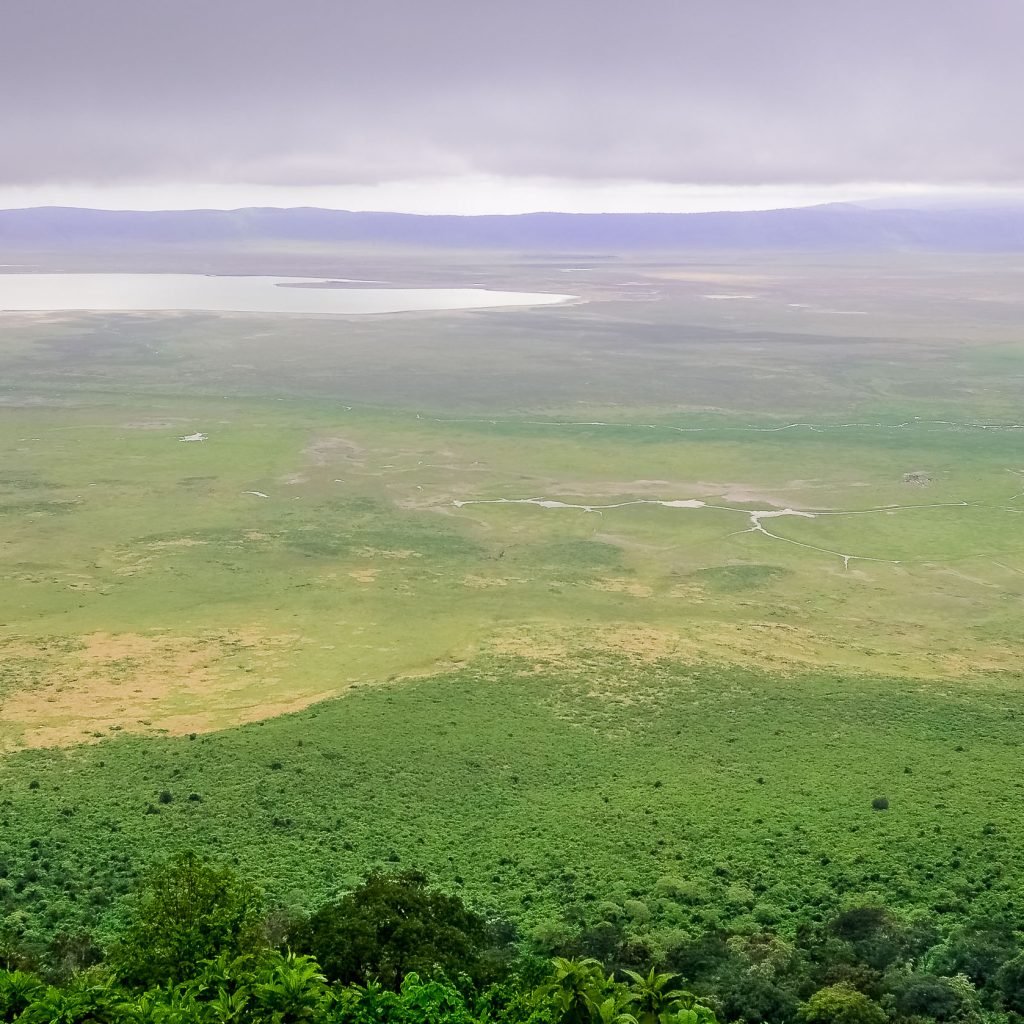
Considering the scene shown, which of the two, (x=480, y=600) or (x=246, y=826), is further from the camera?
(x=480, y=600)

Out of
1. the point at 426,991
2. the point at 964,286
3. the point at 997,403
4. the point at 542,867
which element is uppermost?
the point at 964,286

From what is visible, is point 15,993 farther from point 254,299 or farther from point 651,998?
point 254,299

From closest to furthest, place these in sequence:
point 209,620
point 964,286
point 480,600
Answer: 1. point 209,620
2. point 480,600
3. point 964,286

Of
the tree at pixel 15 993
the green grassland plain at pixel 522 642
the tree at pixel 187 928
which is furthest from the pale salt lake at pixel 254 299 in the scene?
the tree at pixel 15 993

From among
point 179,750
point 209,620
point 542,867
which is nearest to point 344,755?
point 179,750

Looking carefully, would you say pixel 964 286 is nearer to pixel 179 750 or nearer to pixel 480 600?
pixel 480 600

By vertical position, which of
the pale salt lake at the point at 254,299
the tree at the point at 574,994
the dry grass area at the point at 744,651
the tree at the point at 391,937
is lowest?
the dry grass area at the point at 744,651

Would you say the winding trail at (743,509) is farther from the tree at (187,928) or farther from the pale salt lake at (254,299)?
the pale salt lake at (254,299)
